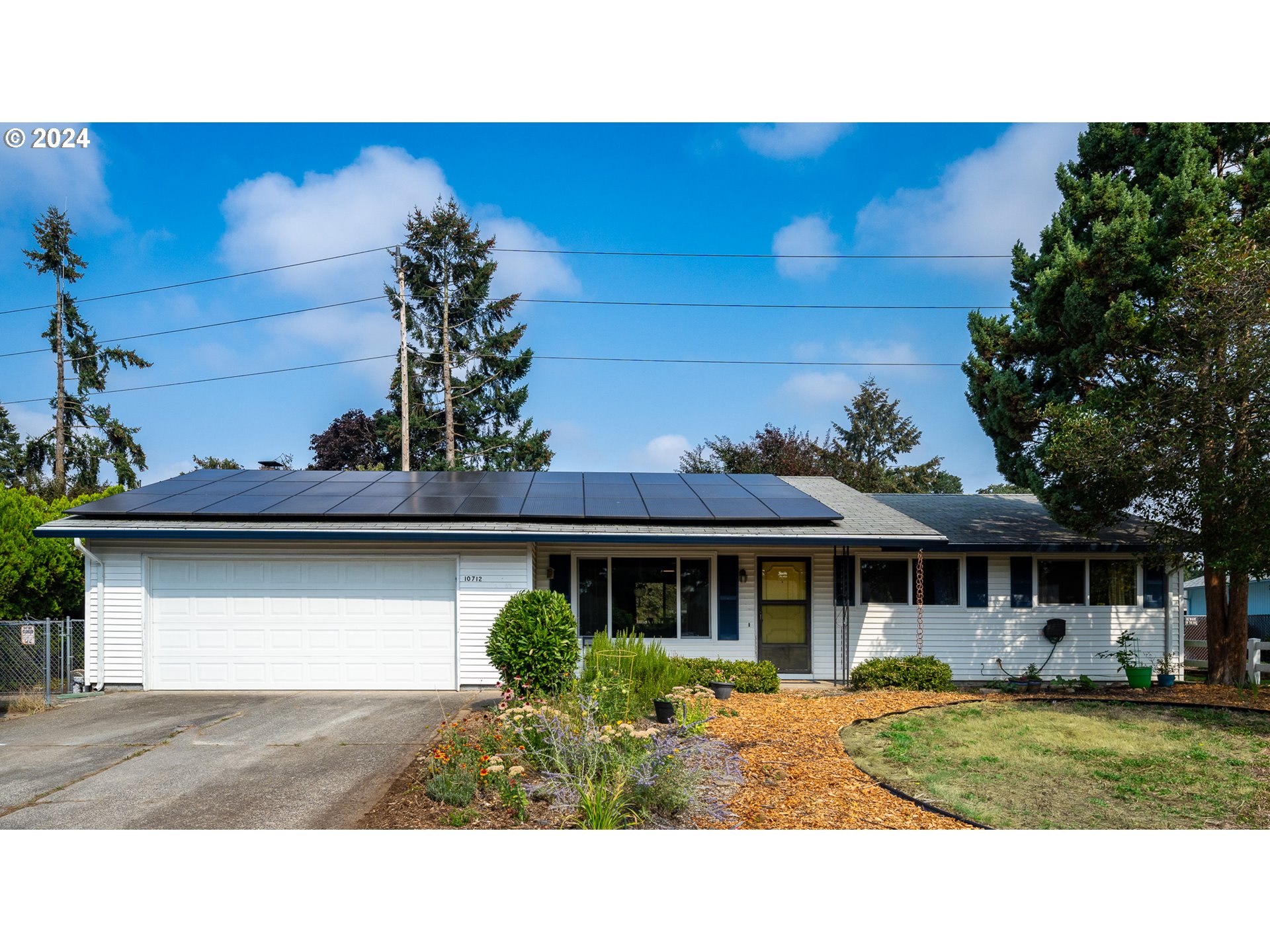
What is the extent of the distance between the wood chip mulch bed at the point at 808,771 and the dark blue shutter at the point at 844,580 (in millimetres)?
2166

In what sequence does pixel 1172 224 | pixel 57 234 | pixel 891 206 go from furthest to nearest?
1. pixel 57 234
2. pixel 891 206
3. pixel 1172 224

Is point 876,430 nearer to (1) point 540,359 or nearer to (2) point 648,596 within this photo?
(1) point 540,359

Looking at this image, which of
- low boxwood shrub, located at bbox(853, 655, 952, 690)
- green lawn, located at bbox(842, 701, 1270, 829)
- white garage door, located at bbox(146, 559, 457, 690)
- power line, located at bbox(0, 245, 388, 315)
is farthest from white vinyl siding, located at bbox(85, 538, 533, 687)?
power line, located at bbox(0, 245, 388, 315)

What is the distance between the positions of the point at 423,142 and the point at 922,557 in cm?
967

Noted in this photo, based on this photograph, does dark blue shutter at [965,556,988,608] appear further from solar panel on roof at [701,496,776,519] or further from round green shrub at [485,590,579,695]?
round green shrub at [485,590,579,695]

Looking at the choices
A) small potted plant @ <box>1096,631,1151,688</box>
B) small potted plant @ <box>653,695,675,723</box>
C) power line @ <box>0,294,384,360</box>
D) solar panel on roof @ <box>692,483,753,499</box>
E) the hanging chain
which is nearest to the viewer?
small potted plant @ <box>653,695,675,723</box>

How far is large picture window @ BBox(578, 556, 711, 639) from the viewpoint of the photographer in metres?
11.6

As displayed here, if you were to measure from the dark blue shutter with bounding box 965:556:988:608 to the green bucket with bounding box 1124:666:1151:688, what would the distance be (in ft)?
7.23

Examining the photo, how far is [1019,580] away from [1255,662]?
12.6 feet

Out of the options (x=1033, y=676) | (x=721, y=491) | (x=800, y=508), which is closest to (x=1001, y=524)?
(x=1033, y=676)

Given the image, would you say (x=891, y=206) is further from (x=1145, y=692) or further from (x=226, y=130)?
(x=226, y=130)

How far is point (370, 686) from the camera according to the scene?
415 inches

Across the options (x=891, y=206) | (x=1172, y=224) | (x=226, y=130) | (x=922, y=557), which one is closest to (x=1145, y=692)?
(x=922, y=557)

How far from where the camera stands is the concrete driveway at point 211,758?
5062 millimetres
